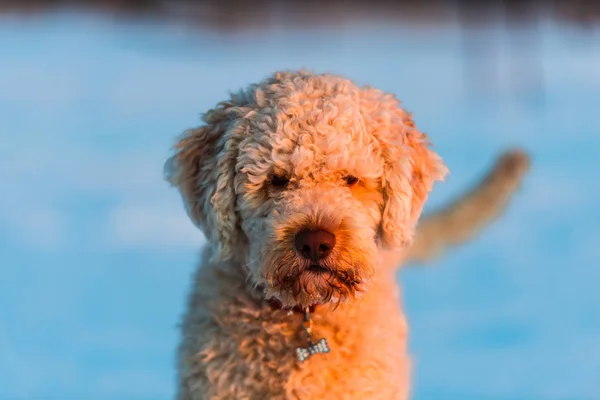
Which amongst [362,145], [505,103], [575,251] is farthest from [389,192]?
[505,103]

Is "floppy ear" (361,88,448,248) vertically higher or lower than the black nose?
higher

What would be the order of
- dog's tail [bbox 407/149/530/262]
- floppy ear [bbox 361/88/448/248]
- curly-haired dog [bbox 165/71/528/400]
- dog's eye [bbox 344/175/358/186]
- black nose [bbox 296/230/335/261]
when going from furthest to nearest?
dog's tail [bbox 407/149/530/262] → floppy ear [bbox 361/88/448/248] → dog's eye [bbox 344/175/358/186] → curly-haired dog [bbox 165/71/528/400] → black nose [bbox 296/230/335/261]

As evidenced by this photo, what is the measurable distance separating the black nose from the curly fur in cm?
3

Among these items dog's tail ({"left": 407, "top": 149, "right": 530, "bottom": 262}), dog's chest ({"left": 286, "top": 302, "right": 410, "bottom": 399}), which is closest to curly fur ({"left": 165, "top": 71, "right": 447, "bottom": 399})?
dog's chest ({"left": 286, "top": 302, "right": 410, "bottom": 399})

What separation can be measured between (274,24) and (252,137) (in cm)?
2176

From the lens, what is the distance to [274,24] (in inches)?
1028

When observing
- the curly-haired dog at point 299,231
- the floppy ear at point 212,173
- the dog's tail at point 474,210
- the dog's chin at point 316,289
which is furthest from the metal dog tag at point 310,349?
the dog's tail at point 474,210

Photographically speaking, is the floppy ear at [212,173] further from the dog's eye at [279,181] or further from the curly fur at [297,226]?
the dog's eye at [279,181]

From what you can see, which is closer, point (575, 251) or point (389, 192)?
point (389, 192)

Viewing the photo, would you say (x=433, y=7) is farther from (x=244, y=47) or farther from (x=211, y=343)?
(x=211, y=343)

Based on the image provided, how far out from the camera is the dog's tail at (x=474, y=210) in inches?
317

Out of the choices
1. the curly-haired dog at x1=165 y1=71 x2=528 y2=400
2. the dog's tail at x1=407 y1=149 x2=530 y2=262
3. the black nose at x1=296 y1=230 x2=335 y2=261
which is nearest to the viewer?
the black nose at x1=296 y1=230 x2=335 y2=261

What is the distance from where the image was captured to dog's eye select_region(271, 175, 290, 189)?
472 cm

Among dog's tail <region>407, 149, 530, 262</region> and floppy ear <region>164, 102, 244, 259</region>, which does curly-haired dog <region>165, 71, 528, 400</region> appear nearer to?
floppy ear <region>164, 102, 244, 259</region>
